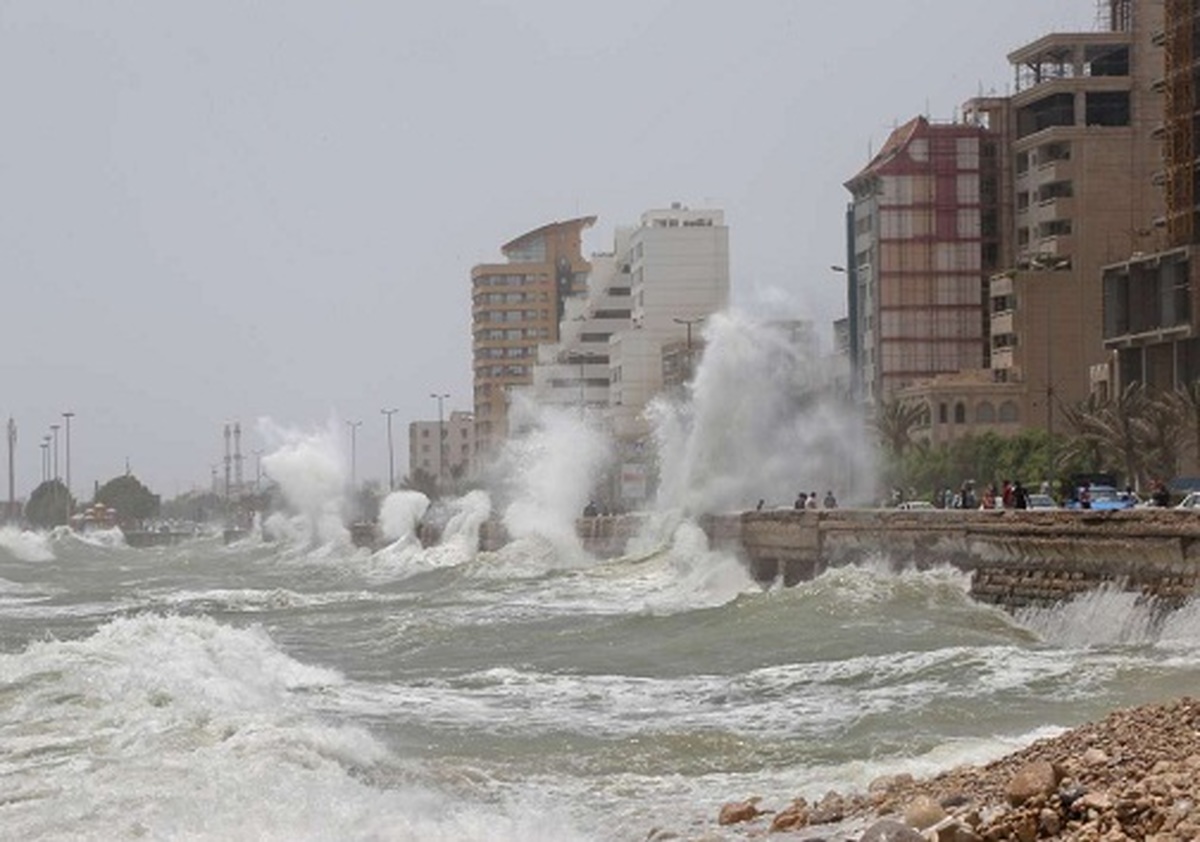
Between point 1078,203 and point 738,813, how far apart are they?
73722 millimetres

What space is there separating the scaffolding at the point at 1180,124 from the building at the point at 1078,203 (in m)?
15.8

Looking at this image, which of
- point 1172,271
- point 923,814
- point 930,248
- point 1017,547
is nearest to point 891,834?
point 923,814

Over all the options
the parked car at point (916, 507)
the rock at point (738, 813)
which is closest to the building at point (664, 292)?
the parked car at point (916, 507)

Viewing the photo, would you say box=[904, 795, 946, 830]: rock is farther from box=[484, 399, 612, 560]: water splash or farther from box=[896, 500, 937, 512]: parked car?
box=[484, 399, 612, 560]: water splash

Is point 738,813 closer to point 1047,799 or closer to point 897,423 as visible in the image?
point 1047,799

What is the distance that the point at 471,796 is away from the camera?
17094 millimetres

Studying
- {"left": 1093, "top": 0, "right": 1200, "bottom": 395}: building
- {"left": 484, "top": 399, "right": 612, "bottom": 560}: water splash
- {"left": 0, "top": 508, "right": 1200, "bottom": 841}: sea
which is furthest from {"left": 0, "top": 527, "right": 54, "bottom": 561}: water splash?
{"left": 0, "top": 508, "right": 1200, "bottom": 841}: sea

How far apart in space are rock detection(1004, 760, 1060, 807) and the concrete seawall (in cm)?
1605

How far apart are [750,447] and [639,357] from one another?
5870 cm

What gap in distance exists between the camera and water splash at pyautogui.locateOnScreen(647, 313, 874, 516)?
2844 inches

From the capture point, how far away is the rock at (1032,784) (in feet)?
39.0

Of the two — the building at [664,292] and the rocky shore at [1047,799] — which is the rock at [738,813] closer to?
the rocky shore at [1047,799]

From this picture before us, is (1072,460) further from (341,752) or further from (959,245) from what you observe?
(341,752)

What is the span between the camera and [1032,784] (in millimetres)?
11922
